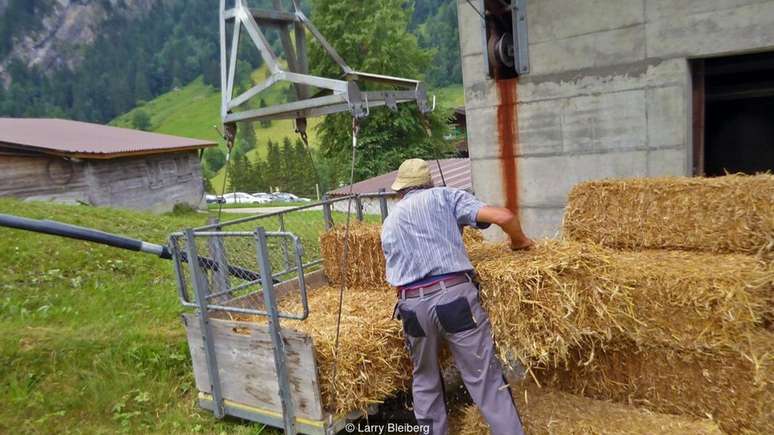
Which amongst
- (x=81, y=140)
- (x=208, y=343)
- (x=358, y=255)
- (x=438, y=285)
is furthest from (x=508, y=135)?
(x=81, y=140)

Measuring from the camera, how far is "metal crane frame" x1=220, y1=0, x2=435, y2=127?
434 centimetres

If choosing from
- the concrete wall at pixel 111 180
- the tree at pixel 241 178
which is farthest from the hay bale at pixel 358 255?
the tree at pixel 241 178

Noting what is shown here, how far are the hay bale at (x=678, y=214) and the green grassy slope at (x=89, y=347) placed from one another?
3.41 metres

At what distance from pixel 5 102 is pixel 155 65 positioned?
36.1 metres

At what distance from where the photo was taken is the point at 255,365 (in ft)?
14.5

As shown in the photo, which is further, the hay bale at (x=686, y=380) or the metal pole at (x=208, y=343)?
the metal pole at (x=208, y=343)

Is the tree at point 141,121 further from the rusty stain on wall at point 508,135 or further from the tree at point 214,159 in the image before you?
the rusty stain on wall at point 508,135

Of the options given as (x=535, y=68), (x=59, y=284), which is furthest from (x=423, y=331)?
(x=59, y=284)

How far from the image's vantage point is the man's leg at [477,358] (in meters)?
3.61

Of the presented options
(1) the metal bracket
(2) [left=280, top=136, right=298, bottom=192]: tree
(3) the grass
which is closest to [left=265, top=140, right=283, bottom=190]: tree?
(2) [left=280, top=136, right=298, bottom=192]: tree

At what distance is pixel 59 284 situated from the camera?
8.28 meters

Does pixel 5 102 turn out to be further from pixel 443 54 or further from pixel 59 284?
pixel 59 284

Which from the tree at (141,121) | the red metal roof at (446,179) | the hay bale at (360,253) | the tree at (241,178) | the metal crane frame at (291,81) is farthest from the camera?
the tree at (141,121)

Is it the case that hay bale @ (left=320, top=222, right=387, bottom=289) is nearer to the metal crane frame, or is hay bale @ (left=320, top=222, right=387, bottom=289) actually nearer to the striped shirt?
the metal crane frame
